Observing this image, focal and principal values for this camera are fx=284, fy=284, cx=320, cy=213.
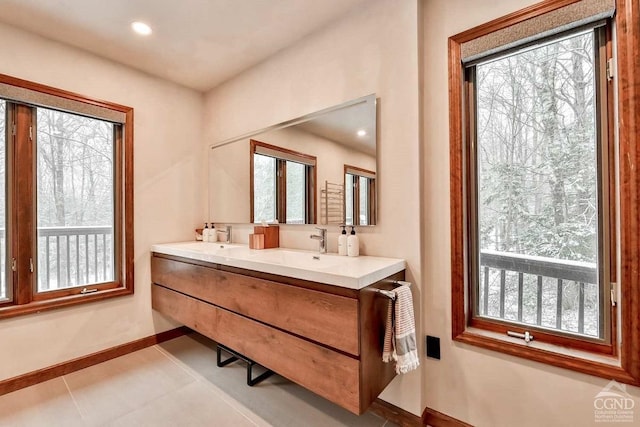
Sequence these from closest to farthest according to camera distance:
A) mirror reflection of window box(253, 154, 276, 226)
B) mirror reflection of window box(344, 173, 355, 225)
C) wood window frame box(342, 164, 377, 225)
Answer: wood window frame box(342, 164, 377, 225)
mirror reflection of window box(344, 173, 355, 225)
mirror reflection of window box(253, 154, 276, 226)

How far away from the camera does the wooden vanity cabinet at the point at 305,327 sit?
1.30 m

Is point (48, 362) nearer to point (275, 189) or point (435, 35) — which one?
point (275, 189)

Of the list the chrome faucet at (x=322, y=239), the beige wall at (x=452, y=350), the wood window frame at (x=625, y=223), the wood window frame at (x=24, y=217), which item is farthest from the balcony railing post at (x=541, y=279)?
the wood window frame at (x=24, y=217)

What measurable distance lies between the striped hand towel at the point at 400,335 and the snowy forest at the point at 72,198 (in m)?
2.45

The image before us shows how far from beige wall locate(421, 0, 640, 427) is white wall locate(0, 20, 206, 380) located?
2380 millimetres

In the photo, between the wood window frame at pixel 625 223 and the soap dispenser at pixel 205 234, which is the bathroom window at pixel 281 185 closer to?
the soap dispenser at pixel 205 234

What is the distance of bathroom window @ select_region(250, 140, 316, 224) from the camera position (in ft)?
7.00

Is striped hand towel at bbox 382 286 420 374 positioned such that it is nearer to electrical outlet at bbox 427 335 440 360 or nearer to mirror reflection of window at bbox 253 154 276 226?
electrical outlet at bbox 427 335 440 360

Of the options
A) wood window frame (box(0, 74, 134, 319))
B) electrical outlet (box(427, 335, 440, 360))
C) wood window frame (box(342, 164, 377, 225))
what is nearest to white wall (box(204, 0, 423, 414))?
wood window frame (box(342, 164, 377, 225))

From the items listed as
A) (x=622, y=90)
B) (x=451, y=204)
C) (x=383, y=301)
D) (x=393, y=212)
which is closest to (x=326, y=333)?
(x=383, y=301)

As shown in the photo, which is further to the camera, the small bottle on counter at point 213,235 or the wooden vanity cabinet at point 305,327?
the small bottle on counter at point 213,235

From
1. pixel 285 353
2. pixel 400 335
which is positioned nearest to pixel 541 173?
pixel 400 335

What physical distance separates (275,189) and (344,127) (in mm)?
799

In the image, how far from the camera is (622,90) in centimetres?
119
